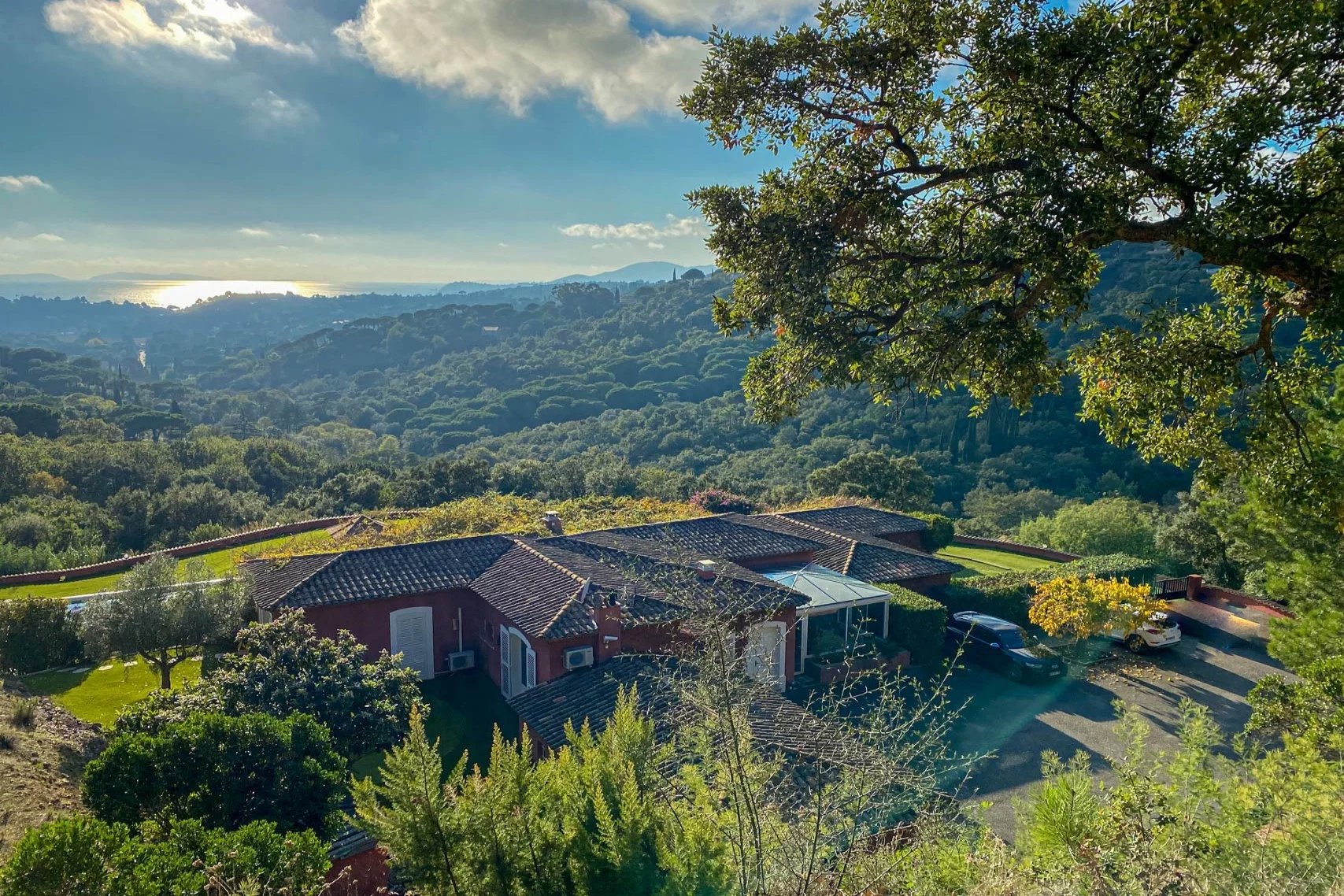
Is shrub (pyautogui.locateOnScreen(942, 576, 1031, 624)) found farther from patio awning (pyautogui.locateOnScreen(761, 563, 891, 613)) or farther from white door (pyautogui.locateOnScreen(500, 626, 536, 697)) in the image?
white door (pyautogui.locateOnScreen(500, 626, 536, 697))

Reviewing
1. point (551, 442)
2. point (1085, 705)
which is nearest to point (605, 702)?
point (1085, 705)

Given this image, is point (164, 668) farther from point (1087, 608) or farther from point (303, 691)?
point (1087, 608)

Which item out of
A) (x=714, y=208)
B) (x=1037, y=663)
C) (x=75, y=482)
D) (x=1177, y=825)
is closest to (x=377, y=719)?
(x=714, y=208)

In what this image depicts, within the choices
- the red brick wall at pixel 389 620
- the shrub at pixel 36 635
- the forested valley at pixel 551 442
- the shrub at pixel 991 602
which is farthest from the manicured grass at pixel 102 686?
the shrub at pixel 991 602

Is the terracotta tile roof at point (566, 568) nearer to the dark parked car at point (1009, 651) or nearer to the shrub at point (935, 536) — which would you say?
the dark parked car at point (1009, 651)

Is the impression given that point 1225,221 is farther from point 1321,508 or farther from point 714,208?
point 714,208
